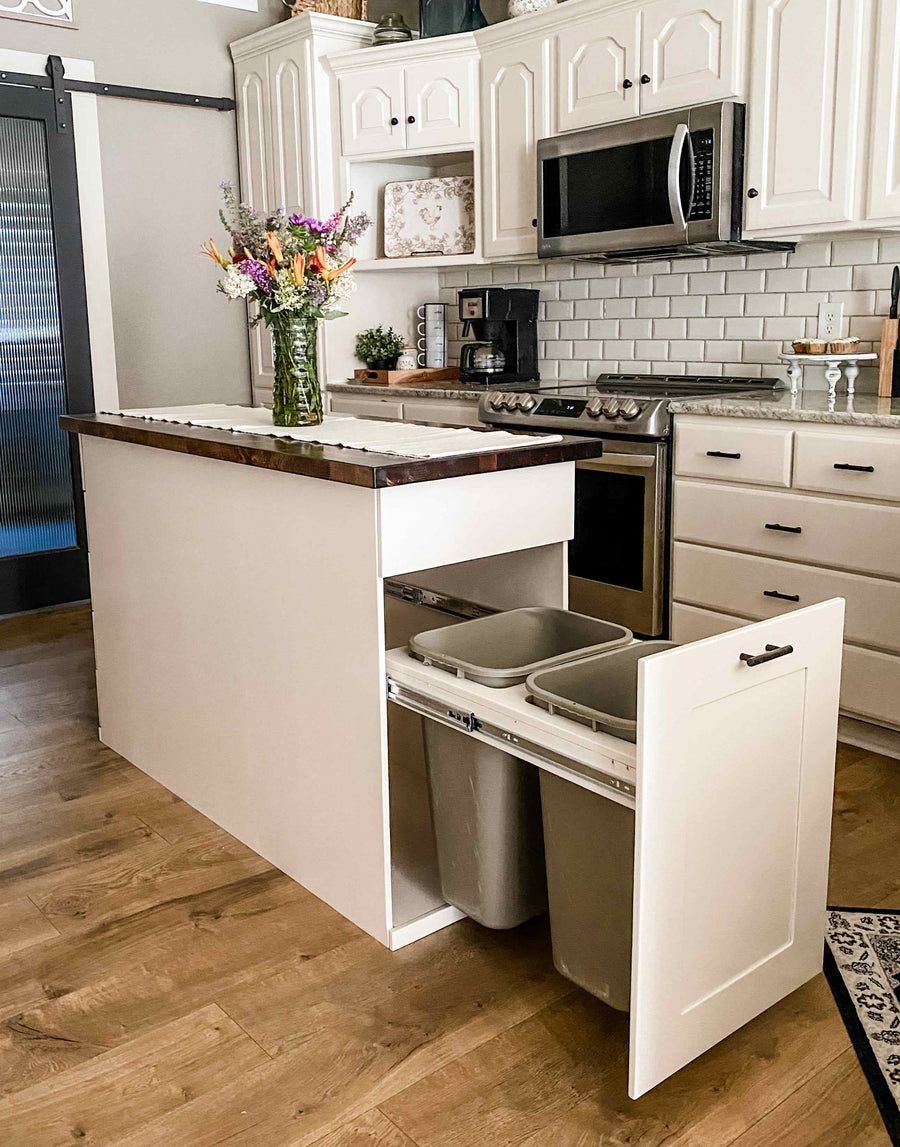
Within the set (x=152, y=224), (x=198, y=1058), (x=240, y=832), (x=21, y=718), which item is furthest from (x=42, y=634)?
(x=198, y=1058)

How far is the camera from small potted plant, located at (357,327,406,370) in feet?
16.6

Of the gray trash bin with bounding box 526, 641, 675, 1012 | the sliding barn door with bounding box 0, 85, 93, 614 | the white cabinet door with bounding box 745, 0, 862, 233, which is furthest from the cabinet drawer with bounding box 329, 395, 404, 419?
the gray trash bin with bounding box 526, 641, 675, 1012

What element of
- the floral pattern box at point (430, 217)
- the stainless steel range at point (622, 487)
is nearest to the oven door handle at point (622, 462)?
the stainless steel range at point (622, 487)

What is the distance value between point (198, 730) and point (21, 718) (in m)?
1.05

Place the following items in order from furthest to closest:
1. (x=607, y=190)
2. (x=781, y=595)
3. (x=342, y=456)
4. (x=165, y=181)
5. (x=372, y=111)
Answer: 1. (x=165, y=181)
2. (x=372, y=111)
3. (x=607, y=190)
4. (x=781, y=595)
5. (x=342, y=456)

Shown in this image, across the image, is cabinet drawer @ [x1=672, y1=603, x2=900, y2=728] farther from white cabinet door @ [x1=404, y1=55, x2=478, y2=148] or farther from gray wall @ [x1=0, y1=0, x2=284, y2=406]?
gray wall @ [x1=0, y1=0, x2=284, y2=406]

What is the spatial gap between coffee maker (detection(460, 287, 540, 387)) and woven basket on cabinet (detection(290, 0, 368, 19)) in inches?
53.7

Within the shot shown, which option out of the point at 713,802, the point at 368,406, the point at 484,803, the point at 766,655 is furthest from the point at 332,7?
the point at 713,802

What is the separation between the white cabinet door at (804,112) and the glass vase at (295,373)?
5.42ft

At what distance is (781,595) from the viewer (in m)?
3.24

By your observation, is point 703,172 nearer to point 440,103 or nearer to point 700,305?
point 700,305

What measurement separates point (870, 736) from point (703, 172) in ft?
6.11

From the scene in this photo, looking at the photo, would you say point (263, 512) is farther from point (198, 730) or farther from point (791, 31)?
point (791, 31)

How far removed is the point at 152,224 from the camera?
4.98m
